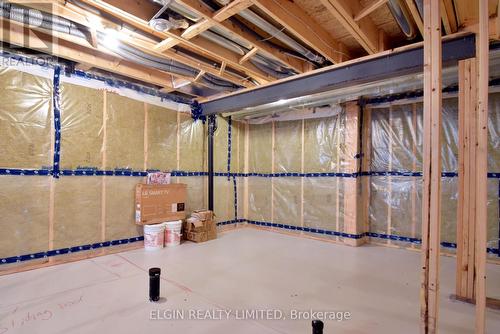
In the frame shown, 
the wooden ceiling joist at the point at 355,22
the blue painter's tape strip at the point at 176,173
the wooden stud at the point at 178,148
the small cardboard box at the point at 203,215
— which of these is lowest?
the small cardboard box at the point at 203,215

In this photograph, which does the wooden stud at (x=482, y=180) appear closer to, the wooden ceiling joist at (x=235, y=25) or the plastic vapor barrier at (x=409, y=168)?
the wooden ceiling joist at (x=235, y=25)

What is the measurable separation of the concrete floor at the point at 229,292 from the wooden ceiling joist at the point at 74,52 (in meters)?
2.32

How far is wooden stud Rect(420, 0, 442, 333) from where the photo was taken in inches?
55.3

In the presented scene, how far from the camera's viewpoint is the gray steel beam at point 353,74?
246cm

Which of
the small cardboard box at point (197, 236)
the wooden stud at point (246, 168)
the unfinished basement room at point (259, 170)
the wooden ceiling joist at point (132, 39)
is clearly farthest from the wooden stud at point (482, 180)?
the wooden stud at point (246, 168)

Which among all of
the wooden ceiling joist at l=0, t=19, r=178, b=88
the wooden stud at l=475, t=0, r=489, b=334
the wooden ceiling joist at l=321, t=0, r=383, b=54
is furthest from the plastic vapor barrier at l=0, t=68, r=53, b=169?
the wooden stud at l=475, t=0, r=489, b=334

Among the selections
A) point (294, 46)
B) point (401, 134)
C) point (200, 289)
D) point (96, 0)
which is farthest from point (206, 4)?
point (401, 134)

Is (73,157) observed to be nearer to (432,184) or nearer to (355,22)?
(355,22)

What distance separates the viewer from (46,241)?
10.5 ft

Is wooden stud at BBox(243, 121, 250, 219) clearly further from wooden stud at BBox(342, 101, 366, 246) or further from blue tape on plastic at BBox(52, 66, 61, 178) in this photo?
blue tape on plastic at BBox(52, 66, 61, 178)

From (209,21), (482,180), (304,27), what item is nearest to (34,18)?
(209,21)

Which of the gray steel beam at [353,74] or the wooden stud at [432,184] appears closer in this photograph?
the wooden stud at [432,184]

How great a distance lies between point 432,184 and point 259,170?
13.8 ft

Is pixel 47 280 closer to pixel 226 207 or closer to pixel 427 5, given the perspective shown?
pixel 226 207
